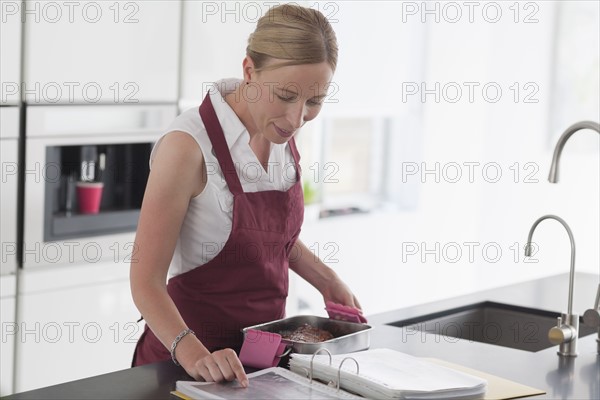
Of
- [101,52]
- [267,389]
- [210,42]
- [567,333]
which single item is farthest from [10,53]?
[567,333]

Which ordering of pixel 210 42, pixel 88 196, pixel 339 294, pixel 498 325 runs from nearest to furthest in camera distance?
pixel 339 294 → pixel 498 325 → pixel 88 196 → pixel 210 42

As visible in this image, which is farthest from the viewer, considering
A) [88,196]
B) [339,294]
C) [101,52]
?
[88,196]

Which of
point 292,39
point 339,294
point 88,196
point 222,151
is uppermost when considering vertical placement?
point 292,39

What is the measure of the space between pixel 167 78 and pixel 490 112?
2.39 meters

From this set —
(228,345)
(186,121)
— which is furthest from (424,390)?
(186,121)

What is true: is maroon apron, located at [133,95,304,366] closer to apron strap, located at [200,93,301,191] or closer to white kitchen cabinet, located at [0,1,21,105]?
apron strap, located at [200,93,301,191]

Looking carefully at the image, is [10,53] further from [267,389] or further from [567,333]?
[567,333]

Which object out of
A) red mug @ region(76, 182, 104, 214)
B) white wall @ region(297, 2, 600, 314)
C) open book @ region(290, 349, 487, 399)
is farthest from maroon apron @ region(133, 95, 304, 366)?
white wall @ region(297, 2, 600, 314)

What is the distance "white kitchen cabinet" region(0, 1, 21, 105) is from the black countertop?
1259mm

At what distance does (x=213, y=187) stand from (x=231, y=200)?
6 centimetres

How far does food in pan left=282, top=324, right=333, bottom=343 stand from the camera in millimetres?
1926

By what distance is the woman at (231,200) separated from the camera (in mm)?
1896

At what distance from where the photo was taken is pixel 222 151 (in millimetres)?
2010

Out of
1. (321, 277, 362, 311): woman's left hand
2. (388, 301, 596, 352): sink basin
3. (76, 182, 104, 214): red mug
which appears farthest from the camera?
(76, 182, 104, 214): red mug
